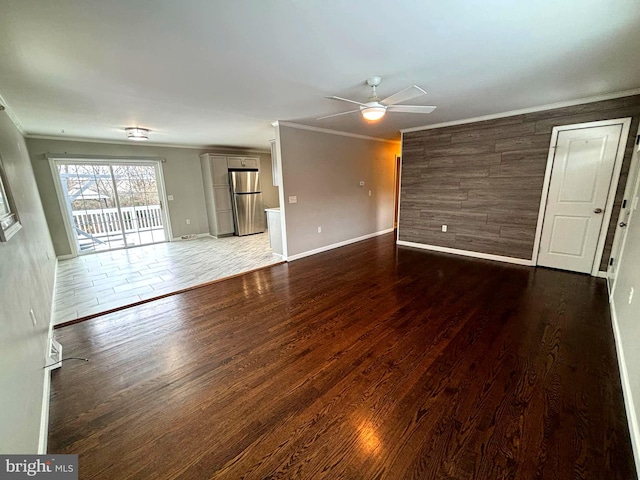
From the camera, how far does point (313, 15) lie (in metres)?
1.56

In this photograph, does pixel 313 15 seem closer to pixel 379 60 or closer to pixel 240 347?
pixel 379 60

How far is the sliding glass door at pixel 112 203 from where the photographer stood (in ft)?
17.6

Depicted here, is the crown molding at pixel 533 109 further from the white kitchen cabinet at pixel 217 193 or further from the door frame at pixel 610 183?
the white kitchen cabinet at pixel 217 193

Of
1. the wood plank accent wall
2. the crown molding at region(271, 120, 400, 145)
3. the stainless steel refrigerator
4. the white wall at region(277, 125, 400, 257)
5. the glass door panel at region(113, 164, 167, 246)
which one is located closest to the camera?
the wood plank accent wall

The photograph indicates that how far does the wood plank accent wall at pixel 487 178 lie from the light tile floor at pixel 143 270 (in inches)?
127

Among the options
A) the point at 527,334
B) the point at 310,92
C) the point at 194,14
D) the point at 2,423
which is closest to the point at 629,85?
the point at 527,334

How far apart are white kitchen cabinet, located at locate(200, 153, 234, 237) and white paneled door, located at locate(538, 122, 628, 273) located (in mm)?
6841

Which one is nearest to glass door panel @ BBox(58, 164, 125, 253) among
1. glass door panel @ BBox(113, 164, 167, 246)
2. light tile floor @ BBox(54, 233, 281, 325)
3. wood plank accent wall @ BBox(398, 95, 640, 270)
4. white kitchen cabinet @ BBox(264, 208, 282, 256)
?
glass door panel @ BBox(113, 164, 167, 246)

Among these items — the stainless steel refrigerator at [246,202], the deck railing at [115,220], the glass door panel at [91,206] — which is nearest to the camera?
the glass door panel at [91,206]

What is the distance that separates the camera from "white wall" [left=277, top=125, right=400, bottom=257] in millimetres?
4621

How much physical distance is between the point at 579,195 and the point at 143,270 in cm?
683

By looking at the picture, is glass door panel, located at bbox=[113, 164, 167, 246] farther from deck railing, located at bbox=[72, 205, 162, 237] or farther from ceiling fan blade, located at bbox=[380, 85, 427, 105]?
ceiling fan blade, located at bbox=[380, 85, 427, 105]

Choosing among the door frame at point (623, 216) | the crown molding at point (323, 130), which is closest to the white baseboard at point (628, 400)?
the door frame at point (623, 216)

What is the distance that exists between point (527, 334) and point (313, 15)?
10.0ft
